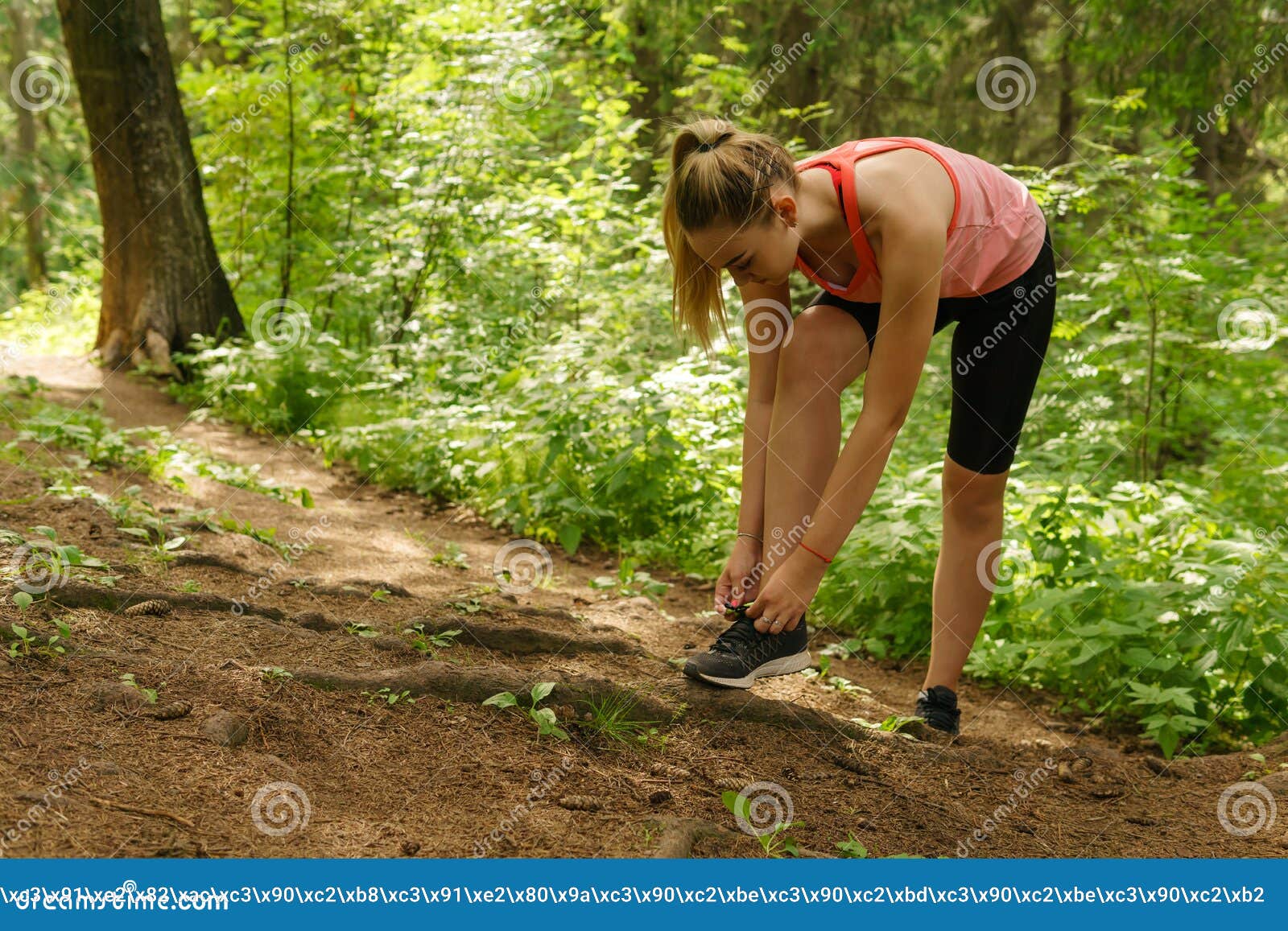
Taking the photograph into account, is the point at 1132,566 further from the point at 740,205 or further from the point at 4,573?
the point at 4,573

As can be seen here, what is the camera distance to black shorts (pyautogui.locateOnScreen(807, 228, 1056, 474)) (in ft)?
8.70

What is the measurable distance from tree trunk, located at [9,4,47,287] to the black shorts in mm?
18837

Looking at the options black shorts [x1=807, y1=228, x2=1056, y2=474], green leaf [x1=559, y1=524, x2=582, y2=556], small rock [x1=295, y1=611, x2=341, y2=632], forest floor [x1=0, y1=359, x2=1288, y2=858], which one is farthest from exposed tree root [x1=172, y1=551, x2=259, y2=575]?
black shorts [x1=807, y1=228, x2=1056, y2=474]

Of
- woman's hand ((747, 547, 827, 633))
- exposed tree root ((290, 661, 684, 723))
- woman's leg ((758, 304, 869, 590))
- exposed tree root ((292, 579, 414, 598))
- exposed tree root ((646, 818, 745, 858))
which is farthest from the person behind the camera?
exposed tree root ((292, 579, 414, 598))

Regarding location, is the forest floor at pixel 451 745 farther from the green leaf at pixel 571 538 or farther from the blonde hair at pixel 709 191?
the blonde hair at pixel 709 191

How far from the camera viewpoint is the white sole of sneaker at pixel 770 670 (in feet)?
8.60

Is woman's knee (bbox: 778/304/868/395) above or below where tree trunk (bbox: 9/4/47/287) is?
above

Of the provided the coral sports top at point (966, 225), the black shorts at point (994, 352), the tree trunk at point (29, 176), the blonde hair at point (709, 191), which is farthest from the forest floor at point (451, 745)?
the tree trunk at point (29, 176)

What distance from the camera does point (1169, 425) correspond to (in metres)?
6.65

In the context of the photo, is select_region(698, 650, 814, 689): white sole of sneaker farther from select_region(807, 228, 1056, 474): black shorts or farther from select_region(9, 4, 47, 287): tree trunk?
select_region(9, 4, 47, 287): tree trunk

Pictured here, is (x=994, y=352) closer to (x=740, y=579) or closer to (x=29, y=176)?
(x=740, y=579)

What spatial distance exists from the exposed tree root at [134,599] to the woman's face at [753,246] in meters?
1.63

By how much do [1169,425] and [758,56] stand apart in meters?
5.45

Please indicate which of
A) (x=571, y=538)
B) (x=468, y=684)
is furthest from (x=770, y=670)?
(x=571, y=538)
